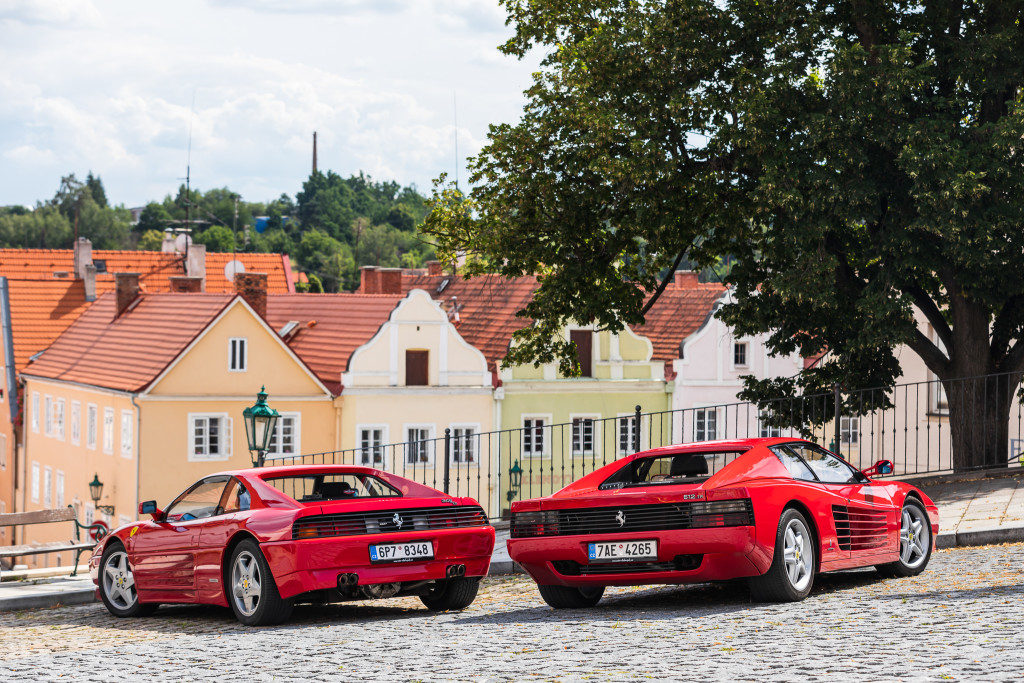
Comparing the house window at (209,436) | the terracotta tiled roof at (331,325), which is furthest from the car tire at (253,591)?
the terracotta tiled roof at (331,325)

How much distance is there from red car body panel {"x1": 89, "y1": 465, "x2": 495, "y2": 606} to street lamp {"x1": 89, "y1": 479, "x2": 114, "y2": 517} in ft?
124

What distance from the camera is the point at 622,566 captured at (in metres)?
11.0

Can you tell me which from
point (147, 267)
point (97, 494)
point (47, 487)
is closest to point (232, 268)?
point (147, 267)

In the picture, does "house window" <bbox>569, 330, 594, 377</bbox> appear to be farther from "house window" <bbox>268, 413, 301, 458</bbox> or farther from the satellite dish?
the satellite dish

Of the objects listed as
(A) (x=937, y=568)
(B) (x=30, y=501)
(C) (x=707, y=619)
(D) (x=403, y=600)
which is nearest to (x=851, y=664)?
(C) (x=707, y=619)

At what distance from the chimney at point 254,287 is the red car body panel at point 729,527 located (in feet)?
147

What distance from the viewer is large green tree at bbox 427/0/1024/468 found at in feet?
68.5

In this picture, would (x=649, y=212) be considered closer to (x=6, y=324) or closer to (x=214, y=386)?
(x=214, y=386)

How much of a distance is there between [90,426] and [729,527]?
153 feet

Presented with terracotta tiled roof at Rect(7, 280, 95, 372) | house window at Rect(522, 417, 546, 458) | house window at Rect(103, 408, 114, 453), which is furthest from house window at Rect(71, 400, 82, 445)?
house window at Rect(522, 417, 546, 458)

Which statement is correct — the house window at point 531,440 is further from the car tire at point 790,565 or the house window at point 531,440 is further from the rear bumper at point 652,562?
the car tire at point 790,565

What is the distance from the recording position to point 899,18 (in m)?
23.7

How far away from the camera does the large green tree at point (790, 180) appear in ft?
68.5

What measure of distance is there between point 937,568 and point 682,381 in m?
42.7
